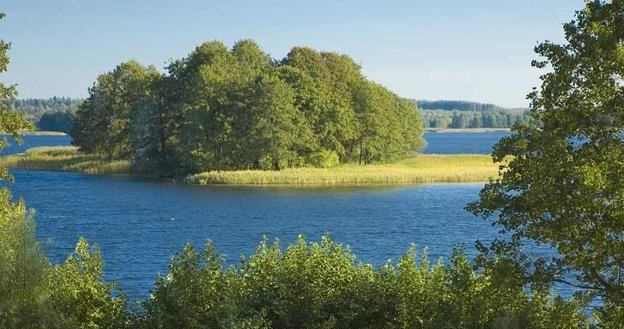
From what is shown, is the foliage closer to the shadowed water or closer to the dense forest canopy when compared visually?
the shadowed water

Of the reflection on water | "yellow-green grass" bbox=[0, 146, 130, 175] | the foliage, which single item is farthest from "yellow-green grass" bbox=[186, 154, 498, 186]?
the foliage

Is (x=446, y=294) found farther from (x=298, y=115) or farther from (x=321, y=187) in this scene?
(x=298, y=115)

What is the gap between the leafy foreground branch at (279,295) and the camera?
23.4 m

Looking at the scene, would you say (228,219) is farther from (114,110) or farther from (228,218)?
(114,110)

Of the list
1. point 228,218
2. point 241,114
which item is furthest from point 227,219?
point 241,114

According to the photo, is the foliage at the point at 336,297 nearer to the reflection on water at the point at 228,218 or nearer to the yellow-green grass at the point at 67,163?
the reflection on water at the point at 228,218

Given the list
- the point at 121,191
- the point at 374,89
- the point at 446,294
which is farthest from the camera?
the point at 374,89

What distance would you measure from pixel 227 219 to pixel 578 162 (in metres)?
49.1

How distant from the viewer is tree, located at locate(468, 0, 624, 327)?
19.5 metres

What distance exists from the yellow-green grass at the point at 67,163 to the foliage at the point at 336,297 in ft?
309

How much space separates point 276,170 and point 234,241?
52246 mm

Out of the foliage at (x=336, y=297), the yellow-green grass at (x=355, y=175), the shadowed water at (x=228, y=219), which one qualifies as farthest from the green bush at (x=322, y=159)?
the foliage at (x=336, y=297)

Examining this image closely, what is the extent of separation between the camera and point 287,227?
62.1 m

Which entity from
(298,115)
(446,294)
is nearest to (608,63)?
(446,294)
